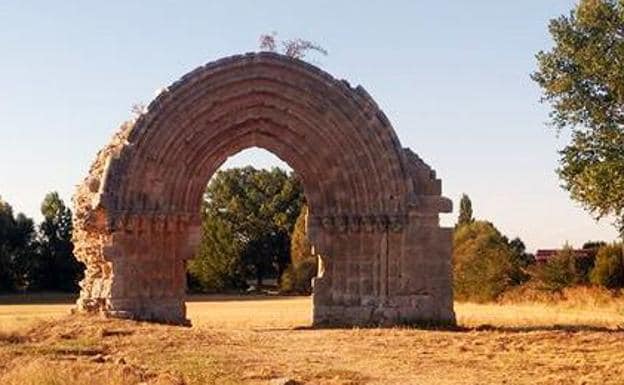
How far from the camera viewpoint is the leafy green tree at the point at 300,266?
47000 millimetres

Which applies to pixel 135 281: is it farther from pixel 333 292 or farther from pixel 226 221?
pixel 226 221

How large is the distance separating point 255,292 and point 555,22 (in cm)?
3366

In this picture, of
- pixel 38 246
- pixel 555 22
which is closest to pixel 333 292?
pixel 555 22

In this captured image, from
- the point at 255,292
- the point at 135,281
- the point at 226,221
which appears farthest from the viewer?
the point at 226,221

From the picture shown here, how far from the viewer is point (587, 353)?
49.2 ft

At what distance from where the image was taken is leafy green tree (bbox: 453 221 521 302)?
34594mm

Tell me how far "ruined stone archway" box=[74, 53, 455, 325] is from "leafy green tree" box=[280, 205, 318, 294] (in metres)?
25.0

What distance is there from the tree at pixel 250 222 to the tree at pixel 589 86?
32943 mm

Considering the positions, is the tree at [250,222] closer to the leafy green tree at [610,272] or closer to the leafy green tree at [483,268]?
the leafy green tree at [483,268]

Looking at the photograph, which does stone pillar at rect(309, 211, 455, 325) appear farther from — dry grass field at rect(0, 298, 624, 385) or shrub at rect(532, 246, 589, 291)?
shrub at rect(532, 246, 589, 291)

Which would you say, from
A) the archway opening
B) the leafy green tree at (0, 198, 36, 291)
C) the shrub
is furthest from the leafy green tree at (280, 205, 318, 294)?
the leafy green tree at (0, 198, 36, 291)

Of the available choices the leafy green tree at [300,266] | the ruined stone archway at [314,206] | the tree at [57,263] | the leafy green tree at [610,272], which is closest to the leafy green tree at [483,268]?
the leafy green tree at [610,272]

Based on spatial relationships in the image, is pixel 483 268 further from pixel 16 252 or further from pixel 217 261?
pixel 16 252

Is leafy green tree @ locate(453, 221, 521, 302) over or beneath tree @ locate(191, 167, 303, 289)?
beneath
